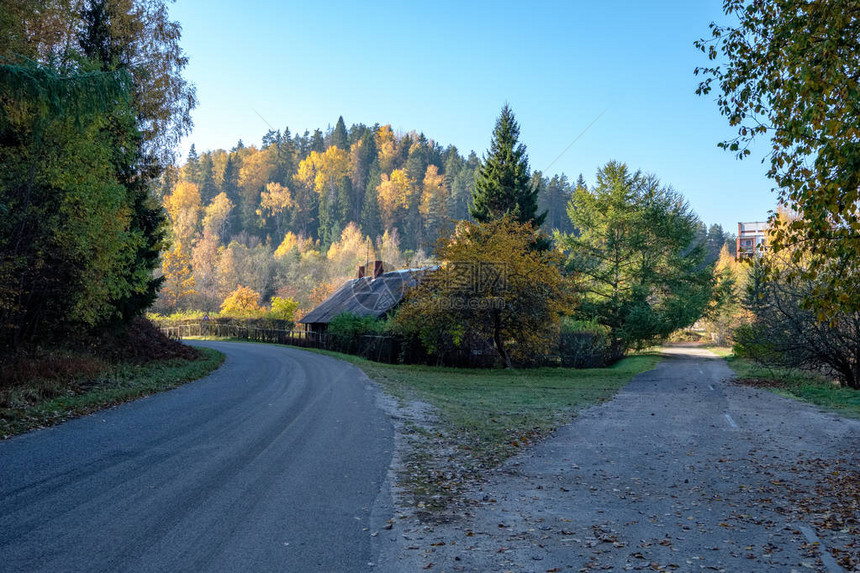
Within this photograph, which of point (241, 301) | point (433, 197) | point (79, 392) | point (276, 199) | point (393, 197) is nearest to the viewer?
point (79, 392)

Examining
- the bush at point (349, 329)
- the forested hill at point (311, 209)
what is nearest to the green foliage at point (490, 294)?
the bush at point (349, 329)

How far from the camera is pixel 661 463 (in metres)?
9.21

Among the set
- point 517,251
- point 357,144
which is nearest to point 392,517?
point 517,251

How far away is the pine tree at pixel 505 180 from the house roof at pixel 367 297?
7899 mm

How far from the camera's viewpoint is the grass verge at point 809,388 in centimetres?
1620

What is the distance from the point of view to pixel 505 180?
137ft

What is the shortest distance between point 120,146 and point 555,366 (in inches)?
939

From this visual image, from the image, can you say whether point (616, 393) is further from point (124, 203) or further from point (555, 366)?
point (124, 203)

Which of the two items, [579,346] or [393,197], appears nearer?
[579,346]

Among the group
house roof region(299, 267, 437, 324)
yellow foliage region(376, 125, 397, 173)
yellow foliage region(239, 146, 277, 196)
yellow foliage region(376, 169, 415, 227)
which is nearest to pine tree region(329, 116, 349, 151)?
yellow foliage region(376, 125, 397, 173)

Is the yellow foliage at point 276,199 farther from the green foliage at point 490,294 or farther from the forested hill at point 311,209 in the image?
the green foliage at point 490,294

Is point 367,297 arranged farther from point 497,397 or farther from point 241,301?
point 497,397

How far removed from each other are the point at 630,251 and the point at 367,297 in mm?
21561

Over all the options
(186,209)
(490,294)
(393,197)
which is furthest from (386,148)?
(490,294)
